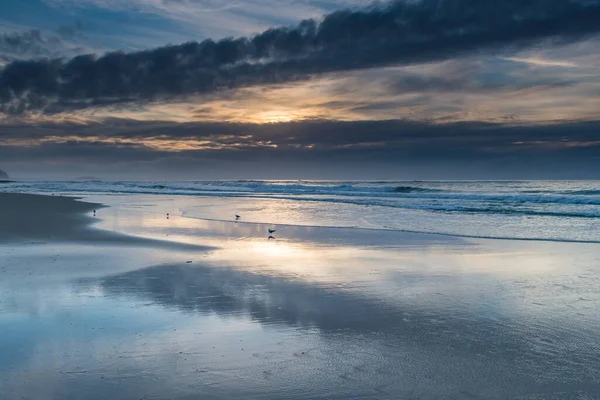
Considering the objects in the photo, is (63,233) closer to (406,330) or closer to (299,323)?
(299,323)

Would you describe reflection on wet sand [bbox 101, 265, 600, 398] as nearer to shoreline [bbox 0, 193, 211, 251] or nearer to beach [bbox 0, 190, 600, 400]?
beach [bbox 0, 190, 600, 400]

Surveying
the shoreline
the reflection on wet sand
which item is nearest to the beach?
the reflection on wet sand

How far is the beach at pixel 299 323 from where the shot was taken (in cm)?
482

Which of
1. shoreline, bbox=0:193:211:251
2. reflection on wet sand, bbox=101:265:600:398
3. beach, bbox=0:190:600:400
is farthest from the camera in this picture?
shoreline, bbox=0:193:211:251

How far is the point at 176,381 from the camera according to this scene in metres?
4.85

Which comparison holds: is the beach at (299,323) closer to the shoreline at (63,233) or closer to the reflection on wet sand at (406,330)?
the reflection on wet sand at (406,330)

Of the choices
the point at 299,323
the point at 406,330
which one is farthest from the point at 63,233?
the point at 406,330

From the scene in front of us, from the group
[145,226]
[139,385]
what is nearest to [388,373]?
[139,385]

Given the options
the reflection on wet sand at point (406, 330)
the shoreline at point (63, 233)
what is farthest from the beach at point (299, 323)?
the shoreline at point (63, 233)

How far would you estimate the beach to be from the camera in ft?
15.8

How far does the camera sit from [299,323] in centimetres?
680

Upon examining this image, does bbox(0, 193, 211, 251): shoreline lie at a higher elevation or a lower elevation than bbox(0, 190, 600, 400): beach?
lower

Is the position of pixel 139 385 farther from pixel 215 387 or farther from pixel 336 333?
pixel 336 333

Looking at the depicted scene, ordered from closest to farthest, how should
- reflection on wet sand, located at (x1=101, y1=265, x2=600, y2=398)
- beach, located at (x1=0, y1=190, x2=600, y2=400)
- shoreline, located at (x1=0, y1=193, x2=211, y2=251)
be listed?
beach, located at (x1=0, y1=190, x2=600, y2=400), reflection on wet sand, located at (x1=101, y1=265, x2=600, y2=398), shoreline, located at (x1=0, y1=193, x2=211, y2=251)
